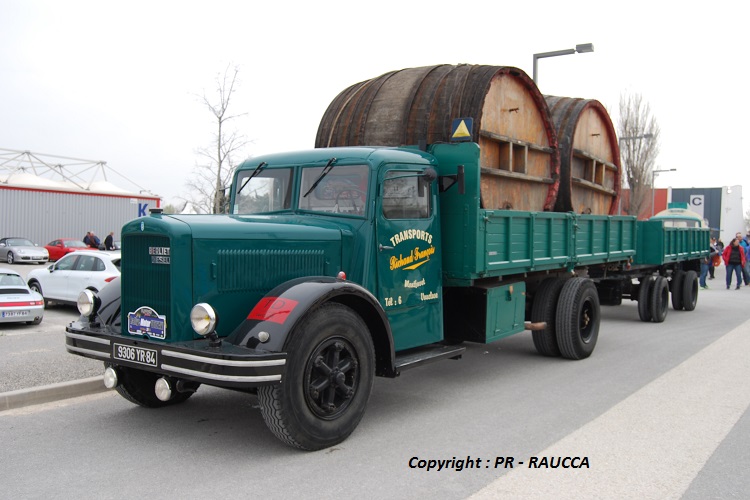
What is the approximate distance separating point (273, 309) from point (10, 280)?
26.9 feet

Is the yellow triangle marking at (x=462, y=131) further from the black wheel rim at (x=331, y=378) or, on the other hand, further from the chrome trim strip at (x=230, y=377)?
the chrome trim strip at (x=230, y=377)

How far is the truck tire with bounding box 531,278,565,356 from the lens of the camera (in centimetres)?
836

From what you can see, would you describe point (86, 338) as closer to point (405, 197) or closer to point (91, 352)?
point (91, 352)

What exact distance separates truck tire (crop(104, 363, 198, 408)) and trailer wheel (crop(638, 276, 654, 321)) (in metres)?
9.38

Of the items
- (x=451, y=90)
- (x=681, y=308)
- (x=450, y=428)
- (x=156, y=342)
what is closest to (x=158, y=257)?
(x=156, y=342)

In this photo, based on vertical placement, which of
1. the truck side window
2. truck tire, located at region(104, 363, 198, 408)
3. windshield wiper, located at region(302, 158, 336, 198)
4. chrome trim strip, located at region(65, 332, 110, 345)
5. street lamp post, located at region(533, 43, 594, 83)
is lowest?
truck tire, located at region(104, 363, 198, 408)

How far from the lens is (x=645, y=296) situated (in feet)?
40.7

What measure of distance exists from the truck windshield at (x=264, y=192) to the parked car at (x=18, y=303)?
5.84 m

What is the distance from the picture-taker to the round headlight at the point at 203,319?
178 inches

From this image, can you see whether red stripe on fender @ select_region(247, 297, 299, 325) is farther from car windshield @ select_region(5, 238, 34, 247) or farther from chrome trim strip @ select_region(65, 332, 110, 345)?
car windshield @ select_region(5, 238, 34, 247)

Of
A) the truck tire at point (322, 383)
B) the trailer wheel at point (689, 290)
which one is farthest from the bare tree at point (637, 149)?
the truck tire at point (322, 383)

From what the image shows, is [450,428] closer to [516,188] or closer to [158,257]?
[158,257]

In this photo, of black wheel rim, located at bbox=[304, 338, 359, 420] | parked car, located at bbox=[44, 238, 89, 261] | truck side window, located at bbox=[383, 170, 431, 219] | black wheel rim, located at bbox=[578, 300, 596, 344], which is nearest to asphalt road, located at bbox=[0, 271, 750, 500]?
black wheel rim, located at bbox=[304, 338, 359, 420]

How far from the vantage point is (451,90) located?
7.32 meters
